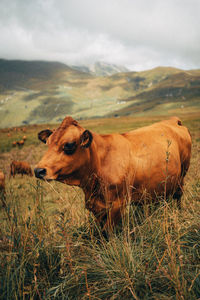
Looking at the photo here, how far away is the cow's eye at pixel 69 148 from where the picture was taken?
2.96m

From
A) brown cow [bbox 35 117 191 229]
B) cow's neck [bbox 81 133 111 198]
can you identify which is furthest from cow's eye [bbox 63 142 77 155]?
cow's neck [bbox 81 133 111 198]

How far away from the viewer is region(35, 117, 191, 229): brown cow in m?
2.96

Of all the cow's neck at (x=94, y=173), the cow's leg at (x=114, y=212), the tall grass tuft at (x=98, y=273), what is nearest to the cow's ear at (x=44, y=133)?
A: the cow's neck at (x=94, y=173)

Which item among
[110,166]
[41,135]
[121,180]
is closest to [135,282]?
[121,180]

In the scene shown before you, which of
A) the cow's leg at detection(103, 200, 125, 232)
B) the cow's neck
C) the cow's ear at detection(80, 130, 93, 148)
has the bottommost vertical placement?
the cow's leg at detection(103, 200, 125, 232)

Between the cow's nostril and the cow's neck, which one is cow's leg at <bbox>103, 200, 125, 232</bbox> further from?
the cow's nostril

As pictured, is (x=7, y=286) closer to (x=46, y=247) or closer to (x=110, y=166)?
(x=46, y=247)

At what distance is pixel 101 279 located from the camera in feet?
6.26

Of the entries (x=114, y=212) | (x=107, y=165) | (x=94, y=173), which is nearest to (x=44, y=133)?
(x=94, y=173)

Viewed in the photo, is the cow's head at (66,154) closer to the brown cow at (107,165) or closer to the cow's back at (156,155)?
the brown cow at (107,165)

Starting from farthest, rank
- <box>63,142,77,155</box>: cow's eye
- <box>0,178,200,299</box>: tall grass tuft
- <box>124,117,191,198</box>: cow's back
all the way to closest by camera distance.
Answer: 1. <box>124,117,191,198</box>: cow's back
2. <box>63,142,77,155</box>: cow's eye
3. <box>0,178,200,299</box>: tall grass tuft

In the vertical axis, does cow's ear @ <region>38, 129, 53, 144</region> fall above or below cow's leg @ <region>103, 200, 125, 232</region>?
above

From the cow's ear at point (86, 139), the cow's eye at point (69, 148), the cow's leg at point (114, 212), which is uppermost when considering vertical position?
the cow's ear at point (86, 139)

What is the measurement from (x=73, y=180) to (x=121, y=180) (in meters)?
0.88
